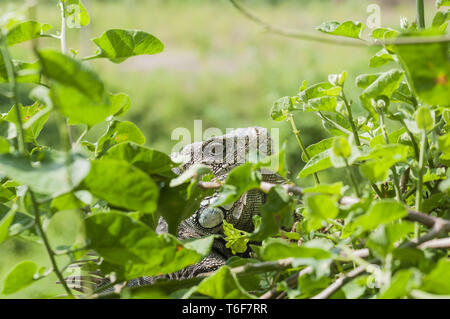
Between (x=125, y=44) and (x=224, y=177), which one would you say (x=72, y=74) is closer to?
(x=125, y=44)

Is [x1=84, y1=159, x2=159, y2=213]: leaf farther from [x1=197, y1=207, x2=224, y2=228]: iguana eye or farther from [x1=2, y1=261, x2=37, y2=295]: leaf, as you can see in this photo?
[x1=197, y1=207, x2=224, y2=228]: iguana eye

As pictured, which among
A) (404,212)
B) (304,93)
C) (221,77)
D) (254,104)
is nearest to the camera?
(404,212)

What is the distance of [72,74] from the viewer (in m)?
0.19

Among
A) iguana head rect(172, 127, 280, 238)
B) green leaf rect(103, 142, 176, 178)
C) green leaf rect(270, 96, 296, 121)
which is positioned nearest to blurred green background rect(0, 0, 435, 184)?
iguana head rect(172, 127, 280, 238)

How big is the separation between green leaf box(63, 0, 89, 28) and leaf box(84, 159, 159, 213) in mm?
153

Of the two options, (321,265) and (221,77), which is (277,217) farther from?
(221,77)

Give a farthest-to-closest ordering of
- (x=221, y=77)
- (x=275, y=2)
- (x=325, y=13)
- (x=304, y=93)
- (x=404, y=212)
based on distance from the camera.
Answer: (x=275, y=2) < (x=325, y=13) < (x=221, y=77) < (x=304, y=93) < (x=404, y=212)

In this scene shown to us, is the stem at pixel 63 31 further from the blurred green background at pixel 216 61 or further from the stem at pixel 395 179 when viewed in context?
the blurred green background at pixel 216 61

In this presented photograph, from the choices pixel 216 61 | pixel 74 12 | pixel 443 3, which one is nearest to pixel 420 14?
pixel 443 3

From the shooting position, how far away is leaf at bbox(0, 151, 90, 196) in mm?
183

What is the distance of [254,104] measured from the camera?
3.40 metres

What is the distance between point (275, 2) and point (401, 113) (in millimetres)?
5112

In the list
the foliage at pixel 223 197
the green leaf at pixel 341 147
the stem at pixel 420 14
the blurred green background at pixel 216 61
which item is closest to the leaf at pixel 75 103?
the foliage at pixel 223 197

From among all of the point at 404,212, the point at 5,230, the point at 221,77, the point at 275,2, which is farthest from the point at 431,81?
the point at 275,2
